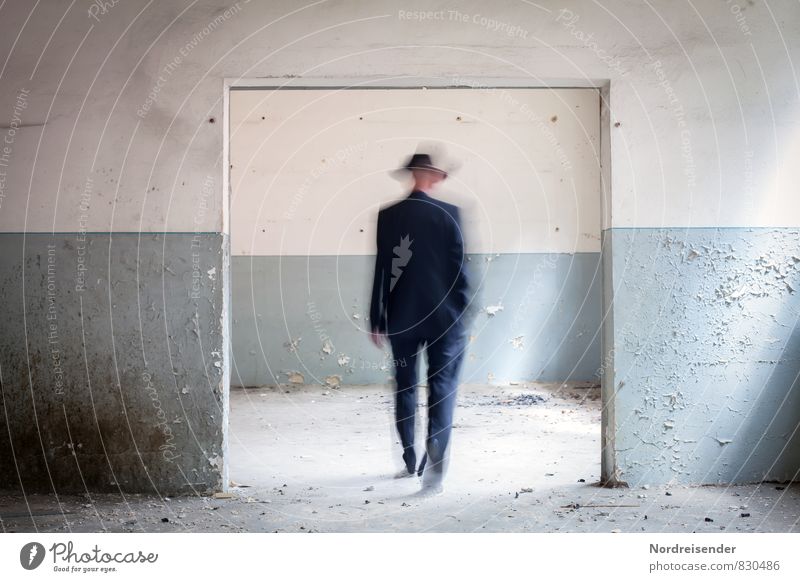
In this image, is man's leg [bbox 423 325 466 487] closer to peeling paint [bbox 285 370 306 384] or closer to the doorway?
the doorway

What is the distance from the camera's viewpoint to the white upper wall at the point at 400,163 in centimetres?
767

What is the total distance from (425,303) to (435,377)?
36cm

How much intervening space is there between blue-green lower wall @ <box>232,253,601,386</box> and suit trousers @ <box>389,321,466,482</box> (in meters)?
3.83

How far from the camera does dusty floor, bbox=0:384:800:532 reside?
10.6 ft

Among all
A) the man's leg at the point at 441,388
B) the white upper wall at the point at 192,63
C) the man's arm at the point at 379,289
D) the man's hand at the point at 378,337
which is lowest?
the man's leg at the point at 441,388

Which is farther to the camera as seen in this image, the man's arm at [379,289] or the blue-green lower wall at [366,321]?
the blue-green lower wall at [366,321]

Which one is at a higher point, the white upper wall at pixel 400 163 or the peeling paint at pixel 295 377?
the white upper wall at pixel 400 163

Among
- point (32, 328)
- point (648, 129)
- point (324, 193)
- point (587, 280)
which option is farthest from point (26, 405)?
point (587, 280)

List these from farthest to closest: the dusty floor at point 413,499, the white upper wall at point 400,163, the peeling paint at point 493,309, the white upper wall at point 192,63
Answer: the peeling paint at point 493,309 → the white upper wall at point 400,163 → the white upper wall at point 192,63 → the dusty floor at point 413,499

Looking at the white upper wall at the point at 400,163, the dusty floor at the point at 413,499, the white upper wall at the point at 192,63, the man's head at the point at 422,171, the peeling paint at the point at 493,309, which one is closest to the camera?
the dusty floor at the point at 413,499

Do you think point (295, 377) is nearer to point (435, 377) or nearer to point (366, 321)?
point (366, 321)

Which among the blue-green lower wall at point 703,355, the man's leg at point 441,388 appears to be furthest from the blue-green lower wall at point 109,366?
the blue-green lower wall at point 703,355

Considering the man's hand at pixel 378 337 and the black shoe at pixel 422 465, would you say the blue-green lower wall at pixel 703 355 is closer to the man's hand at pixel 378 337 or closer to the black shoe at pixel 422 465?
the black shoe at pixel 422 465

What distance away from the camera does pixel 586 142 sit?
771 centimetres
